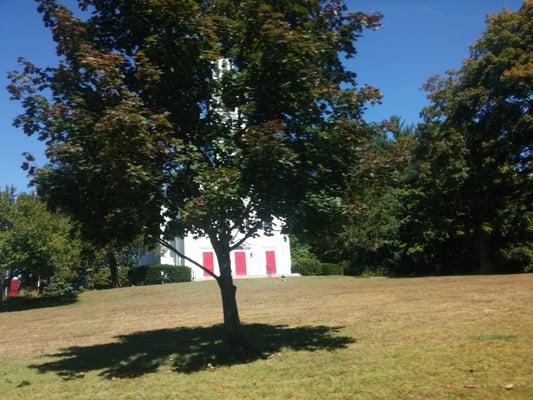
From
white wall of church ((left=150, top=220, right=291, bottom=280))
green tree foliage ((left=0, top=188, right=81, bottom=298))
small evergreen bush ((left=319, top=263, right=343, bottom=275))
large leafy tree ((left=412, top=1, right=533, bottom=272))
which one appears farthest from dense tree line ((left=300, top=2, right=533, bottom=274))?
green tree foliage ((left=0, top=188, right=81, bottom=298))

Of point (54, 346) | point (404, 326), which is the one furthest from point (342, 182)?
point (54, 346)

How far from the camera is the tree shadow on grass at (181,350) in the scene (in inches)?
377

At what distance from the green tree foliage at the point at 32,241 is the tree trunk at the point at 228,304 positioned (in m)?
21.7

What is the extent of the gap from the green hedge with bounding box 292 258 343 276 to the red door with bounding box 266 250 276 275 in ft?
7.35

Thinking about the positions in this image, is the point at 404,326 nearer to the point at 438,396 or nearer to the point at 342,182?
the point at 342,182

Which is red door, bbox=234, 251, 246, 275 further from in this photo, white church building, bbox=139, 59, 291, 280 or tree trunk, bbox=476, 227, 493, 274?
tree trunk, bbox=476, 227, 493, 274

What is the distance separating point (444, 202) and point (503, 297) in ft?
62.6

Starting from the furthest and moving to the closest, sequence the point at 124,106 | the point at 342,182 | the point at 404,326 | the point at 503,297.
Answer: the point at 503,297 → the point at 404,326 → the point at 342,182 → the point at 124,106

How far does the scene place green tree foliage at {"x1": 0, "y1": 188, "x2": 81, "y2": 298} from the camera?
104 ft

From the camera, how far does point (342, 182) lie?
33.0 feet

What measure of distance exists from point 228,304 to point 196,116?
11.7 ft

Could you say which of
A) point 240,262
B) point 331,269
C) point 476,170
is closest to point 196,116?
point 476,170

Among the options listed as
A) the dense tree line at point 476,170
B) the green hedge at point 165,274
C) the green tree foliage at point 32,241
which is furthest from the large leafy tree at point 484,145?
the green tree foliage at point 32,241

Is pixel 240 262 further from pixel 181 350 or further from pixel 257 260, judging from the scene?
pixel 181 350
